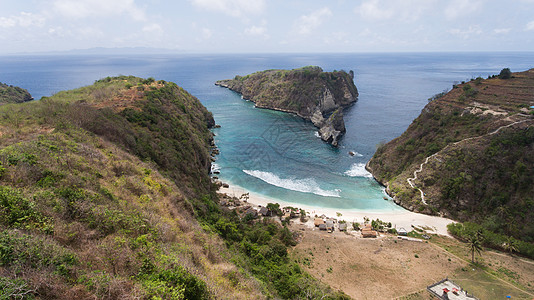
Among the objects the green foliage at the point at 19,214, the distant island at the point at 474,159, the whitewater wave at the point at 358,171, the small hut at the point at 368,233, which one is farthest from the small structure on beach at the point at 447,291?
the green foliage at the point at 19,214

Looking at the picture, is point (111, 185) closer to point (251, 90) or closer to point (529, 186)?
point (529, 186)

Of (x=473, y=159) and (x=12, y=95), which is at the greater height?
(x=12, y=95)

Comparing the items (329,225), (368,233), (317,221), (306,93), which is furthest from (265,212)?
(306,93)

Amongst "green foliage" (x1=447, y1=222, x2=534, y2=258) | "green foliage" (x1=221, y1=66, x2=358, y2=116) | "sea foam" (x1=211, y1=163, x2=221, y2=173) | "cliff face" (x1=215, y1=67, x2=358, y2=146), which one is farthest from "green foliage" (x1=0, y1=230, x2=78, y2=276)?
"green foliage" (x1=221, y1=66, x2=358, y2=116)

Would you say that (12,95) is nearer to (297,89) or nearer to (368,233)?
(297,89)

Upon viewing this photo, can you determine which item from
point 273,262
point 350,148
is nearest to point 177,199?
point 273,262

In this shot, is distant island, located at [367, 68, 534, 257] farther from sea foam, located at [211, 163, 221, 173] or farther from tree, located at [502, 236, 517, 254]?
sea foam, located at [211, 163, 221, 173]
